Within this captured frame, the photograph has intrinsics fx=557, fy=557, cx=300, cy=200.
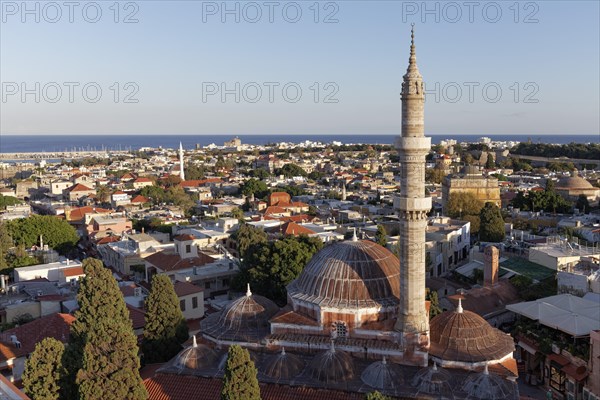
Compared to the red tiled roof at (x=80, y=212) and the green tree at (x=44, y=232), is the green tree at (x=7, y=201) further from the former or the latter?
the green tree at (x=44, y=232)

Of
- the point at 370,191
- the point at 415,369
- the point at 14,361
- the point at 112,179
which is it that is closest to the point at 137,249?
the point at 14,361

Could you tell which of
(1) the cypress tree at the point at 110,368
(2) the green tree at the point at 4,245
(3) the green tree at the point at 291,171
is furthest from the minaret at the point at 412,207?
(3) the green tree at the point at 291,171

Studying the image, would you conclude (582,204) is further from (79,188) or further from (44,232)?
(79,188)

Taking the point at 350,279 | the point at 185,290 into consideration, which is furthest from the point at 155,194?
the point at 350,279

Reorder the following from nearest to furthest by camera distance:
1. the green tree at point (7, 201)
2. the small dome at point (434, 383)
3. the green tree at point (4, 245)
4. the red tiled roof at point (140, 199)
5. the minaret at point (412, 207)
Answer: the small dome at point (434, 383) < the minaret at point (412, 207) < the green tree at point (4, 245) < the green tree at point (7, 201) < the red tiled roof at point (140, 199)

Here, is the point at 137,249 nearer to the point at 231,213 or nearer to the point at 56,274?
the point at 56,274

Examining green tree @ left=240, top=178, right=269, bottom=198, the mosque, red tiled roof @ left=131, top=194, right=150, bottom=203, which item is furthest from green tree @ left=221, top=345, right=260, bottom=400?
green tree @ left=240, top=178, right=269, bottom=198

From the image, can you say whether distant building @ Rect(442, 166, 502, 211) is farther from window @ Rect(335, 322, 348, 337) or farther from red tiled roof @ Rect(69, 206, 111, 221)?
window @ Rect(335, 322, 348, 337)
